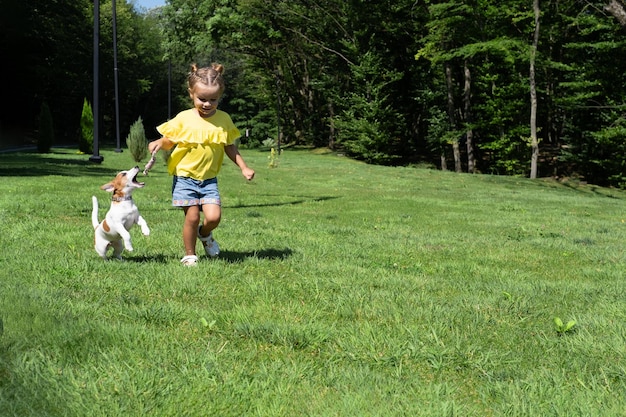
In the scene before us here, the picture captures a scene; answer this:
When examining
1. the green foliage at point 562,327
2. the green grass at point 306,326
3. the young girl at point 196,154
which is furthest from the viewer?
the young girl at point 196,154

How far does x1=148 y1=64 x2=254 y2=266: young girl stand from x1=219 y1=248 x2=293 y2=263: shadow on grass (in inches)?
19.4

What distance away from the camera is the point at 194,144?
5.68 metres

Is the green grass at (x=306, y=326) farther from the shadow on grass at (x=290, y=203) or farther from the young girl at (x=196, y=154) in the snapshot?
the shadow on grass at (x=290, y=203)

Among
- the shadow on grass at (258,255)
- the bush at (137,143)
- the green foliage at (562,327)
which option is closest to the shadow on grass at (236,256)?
the shadow on grass at (258,255)

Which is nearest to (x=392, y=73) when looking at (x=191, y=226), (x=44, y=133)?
(x=44, y=133)

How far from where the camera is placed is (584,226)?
38.1ft

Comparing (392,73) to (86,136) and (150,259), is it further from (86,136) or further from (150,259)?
(150,259)

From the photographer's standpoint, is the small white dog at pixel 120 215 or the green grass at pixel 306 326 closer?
the green grass at pixel 306 326

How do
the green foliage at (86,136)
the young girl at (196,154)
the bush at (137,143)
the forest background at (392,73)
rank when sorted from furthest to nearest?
1. the green foliage at (86,136)
2. the forest background at (392,73)
3. the bush at (137,143)
4. the young girl at (196,154)

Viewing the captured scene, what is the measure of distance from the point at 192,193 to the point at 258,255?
3.92ft

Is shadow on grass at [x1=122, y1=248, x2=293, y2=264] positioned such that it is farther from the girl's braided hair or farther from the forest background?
the forest background

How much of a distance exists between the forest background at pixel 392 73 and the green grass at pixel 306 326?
1291 cm

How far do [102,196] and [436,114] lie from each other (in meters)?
28.7

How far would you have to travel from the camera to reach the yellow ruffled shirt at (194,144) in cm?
566
